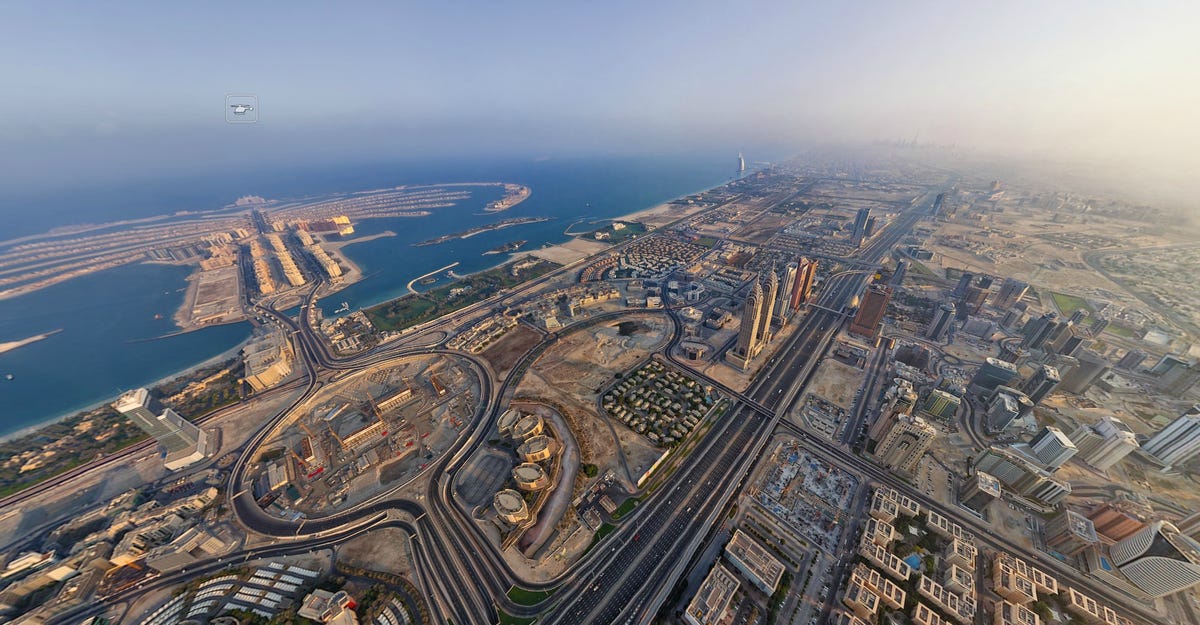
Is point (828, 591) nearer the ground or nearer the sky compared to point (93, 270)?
nearer the ground

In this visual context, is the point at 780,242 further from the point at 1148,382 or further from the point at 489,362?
the point at 489,362

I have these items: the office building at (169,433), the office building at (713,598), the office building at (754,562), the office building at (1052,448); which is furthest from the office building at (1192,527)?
the office building at (169,433)

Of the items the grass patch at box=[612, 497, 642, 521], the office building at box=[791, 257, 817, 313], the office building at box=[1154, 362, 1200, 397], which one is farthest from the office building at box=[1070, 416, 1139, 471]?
the grass patch at box=[612, 497, 642, 521]

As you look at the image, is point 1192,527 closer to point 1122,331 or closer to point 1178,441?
point 1178,441

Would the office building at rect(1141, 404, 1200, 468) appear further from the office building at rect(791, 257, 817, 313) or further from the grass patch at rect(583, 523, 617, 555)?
the grass patch at rect(583, 523, 617, 555)

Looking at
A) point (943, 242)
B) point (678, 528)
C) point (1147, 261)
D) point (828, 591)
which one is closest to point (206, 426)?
point (678, 528)

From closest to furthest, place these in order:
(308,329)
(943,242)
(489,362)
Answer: (489,362) → (308,329) → (943,242)

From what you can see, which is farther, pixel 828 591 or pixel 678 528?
pixel 678 528

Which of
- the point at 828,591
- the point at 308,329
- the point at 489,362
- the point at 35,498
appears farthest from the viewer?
the point at 308,329
